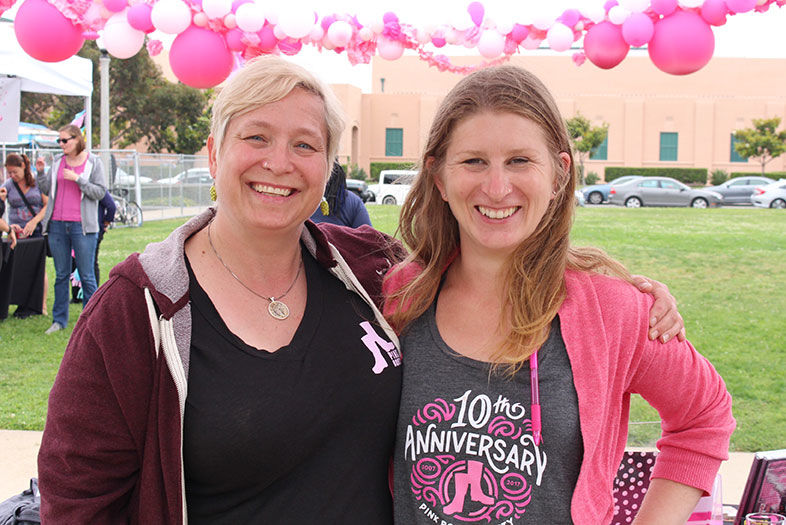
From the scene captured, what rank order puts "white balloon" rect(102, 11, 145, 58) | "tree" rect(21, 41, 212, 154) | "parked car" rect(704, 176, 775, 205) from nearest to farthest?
"white balloon" rect(102, 11, 145, 58), "parked car" rect(704, 176, 775, 205), "tree" rect(21, 41, 212, 154)

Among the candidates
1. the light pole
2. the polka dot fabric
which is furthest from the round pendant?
the light pole

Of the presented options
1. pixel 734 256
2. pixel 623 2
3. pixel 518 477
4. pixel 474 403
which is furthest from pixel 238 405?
pixel 734 256

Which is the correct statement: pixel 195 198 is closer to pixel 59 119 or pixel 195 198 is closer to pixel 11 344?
pixel 59 119

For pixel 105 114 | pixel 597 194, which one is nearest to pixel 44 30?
pixel 105 114

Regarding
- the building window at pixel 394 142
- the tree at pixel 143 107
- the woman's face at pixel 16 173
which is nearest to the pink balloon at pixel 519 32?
the woman's face at pixel 16 173

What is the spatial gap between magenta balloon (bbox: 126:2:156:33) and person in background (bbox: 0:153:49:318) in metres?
4.09

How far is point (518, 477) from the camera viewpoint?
181 centimetres

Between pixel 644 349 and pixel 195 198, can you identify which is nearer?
pixel 644 349

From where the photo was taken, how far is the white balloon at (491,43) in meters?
6.39

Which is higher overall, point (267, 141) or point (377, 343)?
point (267, 141)

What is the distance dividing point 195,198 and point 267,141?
23.1m

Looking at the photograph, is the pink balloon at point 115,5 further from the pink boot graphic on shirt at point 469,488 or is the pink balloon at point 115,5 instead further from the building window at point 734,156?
the building window at point 734,156

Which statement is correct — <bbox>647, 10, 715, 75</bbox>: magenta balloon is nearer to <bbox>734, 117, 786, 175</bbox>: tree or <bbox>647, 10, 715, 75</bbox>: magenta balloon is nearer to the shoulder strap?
the shoulder strap

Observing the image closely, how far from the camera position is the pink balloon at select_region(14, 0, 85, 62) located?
5.49 meters
